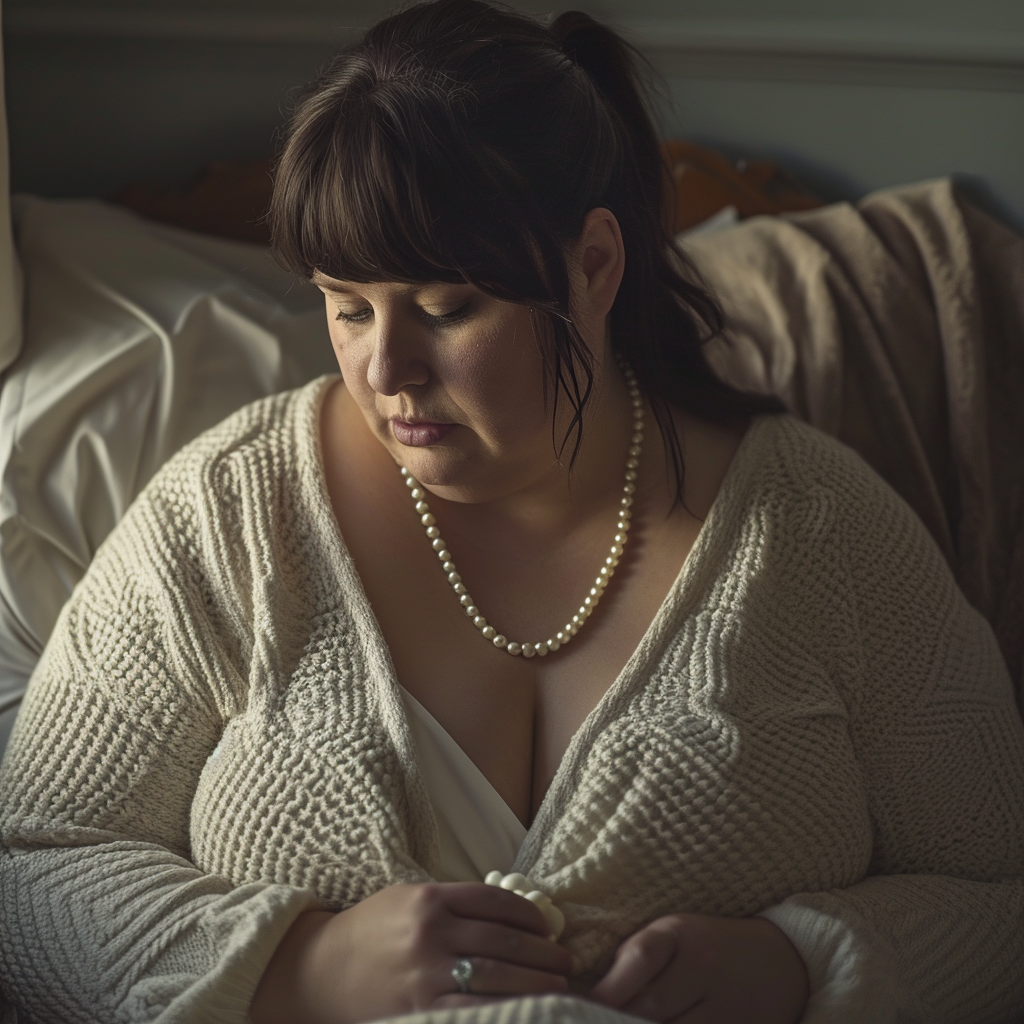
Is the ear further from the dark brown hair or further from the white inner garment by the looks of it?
the white inner garment

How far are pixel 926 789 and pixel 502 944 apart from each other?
454 millimetres

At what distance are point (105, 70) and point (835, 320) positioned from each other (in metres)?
1.20

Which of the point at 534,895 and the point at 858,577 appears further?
the point at 858,577

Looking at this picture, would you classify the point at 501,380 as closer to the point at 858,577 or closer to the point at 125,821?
the point at 858,577

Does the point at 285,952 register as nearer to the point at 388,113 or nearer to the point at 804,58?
the point at 388,113

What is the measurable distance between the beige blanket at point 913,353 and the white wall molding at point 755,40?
31cm

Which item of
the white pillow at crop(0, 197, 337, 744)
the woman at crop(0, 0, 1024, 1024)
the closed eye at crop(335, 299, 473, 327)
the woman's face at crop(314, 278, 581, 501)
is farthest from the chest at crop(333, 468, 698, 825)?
the white pillow at crop(0, 197, 337, 744)

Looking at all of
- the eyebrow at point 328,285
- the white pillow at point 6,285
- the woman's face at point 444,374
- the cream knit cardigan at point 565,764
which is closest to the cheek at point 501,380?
the woman's face at point 444,374

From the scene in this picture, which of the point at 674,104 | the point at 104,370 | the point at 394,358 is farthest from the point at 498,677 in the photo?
the point at 674,104

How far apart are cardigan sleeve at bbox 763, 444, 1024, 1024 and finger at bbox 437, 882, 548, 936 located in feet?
0.73

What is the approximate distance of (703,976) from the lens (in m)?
0.84

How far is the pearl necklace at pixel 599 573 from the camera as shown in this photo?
1057mm

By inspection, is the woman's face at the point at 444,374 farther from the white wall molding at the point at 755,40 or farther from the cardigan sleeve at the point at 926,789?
the white wall molding at the point at 755,40

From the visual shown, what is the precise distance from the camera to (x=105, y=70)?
1701mm
